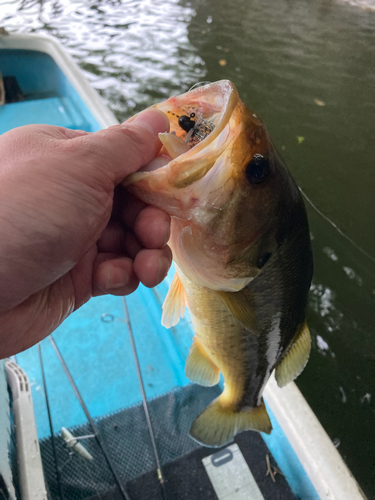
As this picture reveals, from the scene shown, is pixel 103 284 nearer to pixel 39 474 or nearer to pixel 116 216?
pixel 116 216

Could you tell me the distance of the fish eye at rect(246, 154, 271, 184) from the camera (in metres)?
1.01

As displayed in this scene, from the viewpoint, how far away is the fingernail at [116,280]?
1279 millimetres

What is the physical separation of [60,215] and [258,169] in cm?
59

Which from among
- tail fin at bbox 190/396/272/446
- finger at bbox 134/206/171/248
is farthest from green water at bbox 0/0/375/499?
finger at bbox 134/206/171/248

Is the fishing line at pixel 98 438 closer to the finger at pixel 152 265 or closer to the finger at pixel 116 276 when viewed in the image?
the finger at pixel 116 276

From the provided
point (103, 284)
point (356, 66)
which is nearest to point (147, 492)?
point (103, 284)

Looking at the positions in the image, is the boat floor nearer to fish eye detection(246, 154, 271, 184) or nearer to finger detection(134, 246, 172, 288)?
finger detection(134, 246, 172, 288)

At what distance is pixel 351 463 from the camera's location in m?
2.42

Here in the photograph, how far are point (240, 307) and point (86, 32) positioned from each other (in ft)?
32.2

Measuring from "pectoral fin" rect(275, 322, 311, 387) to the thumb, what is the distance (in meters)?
1.01

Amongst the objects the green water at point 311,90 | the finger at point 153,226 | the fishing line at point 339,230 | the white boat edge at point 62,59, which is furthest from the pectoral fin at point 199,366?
the fishing line at point 339,230

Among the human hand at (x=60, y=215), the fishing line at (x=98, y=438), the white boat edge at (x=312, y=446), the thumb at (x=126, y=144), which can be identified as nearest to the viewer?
the human hand at (x=60, y=215)

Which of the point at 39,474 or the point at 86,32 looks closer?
the point at 39,474

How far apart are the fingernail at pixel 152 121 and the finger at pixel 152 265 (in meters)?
0.41
